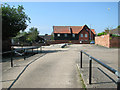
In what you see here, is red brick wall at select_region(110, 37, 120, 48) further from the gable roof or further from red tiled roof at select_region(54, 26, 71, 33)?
red tiled roof at select_region(54, 26, 71, 33)

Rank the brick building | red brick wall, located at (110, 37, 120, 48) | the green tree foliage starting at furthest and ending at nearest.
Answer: the brick building → red brick wall, located at (110, 37, 120, 48) → the green tree foliage

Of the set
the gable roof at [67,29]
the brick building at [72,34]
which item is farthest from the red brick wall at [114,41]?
the gable roof at [67,29]

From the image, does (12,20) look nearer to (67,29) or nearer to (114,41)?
(114,41)

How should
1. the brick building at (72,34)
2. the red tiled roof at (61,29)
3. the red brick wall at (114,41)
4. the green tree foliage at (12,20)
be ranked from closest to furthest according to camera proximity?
1. the green tree foliage at (12,20)
2. the red brick wall at (114,41)
3. the brick building at (72,34)
4. the red tiled roof at (61,29)

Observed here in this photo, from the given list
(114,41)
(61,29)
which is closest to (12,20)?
(114,41)

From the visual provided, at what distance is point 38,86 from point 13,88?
2.48ft

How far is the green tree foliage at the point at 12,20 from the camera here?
13.4 meters

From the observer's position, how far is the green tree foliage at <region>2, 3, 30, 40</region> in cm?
1336

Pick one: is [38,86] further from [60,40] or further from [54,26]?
[54,26]

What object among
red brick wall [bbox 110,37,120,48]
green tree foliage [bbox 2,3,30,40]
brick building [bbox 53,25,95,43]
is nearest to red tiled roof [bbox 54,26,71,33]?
brick building [bbox 53,25,95,43]

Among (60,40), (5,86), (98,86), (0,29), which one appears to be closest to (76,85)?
(98,86)

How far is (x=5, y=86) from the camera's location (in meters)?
3.92

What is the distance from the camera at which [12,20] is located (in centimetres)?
1436

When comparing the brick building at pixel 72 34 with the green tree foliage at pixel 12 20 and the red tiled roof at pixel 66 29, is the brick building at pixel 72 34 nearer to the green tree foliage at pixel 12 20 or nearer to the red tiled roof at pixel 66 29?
the red tiled roof at pixel 66 29
